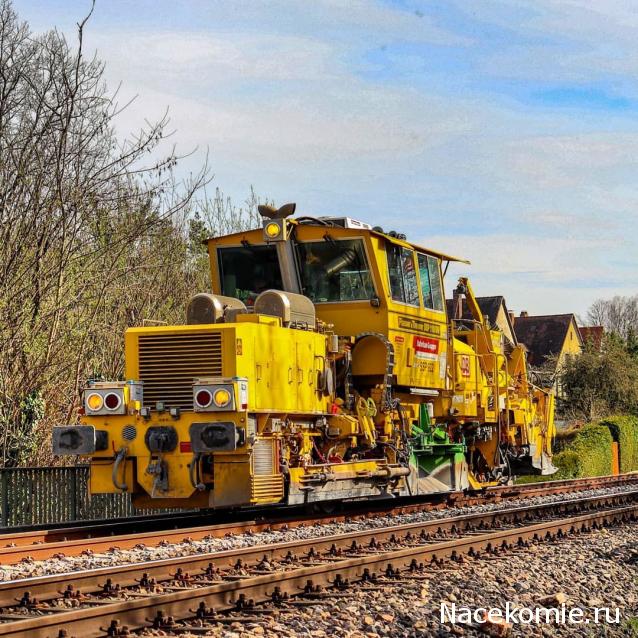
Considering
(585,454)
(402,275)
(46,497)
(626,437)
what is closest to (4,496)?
(46,497)

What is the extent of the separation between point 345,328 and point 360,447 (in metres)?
1.65

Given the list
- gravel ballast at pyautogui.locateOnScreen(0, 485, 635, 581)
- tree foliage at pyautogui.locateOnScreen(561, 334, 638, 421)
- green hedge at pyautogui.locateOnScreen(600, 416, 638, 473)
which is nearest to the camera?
gravel ballast at pyautogui.locateOnScreen(0, 485, 635, 581)

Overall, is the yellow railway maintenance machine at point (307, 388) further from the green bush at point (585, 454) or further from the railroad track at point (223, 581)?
the green bush at point (585, 454)

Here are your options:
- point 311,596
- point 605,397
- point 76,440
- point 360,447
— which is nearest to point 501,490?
point 360,447

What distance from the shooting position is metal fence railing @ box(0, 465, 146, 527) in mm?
14055

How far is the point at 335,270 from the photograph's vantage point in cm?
1440

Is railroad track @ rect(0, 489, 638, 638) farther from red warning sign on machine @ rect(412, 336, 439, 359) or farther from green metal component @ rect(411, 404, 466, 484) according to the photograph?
red warning sign on machine @ rect(412, 336, 439, 359)

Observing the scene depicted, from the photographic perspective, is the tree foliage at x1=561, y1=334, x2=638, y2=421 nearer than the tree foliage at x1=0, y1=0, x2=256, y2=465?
No

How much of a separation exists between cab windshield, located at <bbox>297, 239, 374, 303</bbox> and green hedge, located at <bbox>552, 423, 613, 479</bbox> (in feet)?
48.4

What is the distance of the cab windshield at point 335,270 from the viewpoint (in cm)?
1432

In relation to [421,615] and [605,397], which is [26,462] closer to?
[421,615]

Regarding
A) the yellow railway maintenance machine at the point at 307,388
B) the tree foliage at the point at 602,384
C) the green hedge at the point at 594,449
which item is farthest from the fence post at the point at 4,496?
the tree foliage at the point at 602,384

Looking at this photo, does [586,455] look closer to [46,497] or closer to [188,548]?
[46,497]

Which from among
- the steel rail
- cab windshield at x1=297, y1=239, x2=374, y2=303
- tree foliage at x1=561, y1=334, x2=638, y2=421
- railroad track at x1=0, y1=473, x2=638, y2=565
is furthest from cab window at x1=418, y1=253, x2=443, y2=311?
tree foliage at x1=561, y1=334, x2=638, y2=421
